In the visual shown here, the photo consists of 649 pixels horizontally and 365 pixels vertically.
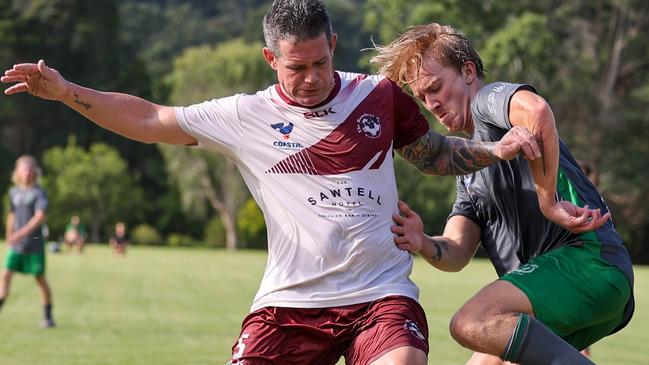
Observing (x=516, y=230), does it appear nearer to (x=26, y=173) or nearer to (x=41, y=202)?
(x=26, y=173)

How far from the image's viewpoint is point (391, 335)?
5117 mm

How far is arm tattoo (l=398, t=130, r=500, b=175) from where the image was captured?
5.59 m

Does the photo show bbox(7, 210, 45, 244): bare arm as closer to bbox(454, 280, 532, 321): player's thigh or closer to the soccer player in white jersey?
the soccer player in white jersey

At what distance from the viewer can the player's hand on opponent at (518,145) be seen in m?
5.13

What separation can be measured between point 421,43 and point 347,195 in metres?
1.05

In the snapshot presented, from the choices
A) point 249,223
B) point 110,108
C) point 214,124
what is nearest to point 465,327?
point 214,124

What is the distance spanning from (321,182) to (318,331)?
0.73 m

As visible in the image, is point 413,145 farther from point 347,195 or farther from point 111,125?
point 111,125

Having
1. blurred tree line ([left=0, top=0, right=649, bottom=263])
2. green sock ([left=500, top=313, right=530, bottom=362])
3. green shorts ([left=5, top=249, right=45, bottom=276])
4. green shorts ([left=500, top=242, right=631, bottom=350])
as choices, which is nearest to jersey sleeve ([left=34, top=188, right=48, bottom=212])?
green shorts ([left=5, top=249, right=45, bottom=276])

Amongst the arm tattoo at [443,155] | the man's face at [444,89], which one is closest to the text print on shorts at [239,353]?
the arm tattoo at [443,155]

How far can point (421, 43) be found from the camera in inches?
231

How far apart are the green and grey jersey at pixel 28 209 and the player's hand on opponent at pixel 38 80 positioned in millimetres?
10039

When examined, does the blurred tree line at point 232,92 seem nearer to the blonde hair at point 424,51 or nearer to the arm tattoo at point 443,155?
the blonde hair at point 424,51

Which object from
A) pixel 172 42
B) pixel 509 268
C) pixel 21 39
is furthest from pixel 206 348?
pixel 172 42
